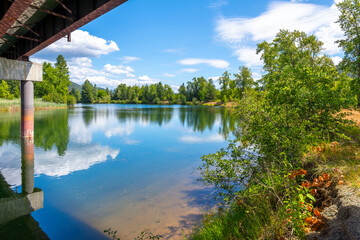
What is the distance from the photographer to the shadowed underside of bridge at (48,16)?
8.23m

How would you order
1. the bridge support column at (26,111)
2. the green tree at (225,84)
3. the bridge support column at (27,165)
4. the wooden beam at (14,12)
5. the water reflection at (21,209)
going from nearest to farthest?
the water reflection at (21,209)
the wooden beam at (14,12)
the bridge support column at (27,165)
the bridge support column at (26,111)
the green tree at (225,84)

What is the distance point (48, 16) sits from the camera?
13.0 meters

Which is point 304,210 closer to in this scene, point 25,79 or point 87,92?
point 25,79

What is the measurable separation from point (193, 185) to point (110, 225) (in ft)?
14.5

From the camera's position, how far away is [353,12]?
931 inches

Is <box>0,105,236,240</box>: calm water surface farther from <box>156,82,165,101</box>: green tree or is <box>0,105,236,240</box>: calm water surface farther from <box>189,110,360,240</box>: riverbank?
<box>156,82,165,101</box>: green tree

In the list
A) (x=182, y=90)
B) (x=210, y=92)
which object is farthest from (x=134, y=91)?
(x=210, y=92)

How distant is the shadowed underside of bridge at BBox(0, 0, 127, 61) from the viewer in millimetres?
8227

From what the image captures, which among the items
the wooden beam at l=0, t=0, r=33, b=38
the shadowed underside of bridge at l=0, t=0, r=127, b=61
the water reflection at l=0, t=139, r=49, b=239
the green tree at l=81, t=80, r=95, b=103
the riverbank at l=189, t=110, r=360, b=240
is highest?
the green tree at l=81, t=80, r=95, b=103

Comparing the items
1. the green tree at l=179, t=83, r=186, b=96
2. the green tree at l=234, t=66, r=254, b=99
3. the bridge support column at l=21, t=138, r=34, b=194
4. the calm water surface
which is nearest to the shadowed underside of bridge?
the bridge support column at l=21, t=138, r=34, b=194

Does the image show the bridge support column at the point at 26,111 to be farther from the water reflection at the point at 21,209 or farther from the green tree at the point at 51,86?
the green tree at the point at 51,86

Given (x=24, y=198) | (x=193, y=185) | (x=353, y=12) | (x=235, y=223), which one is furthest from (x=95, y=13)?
(x=353, y=12)

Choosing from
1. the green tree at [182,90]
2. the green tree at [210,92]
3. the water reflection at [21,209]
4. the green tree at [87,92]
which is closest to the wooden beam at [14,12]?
the water reflection at [21,209]

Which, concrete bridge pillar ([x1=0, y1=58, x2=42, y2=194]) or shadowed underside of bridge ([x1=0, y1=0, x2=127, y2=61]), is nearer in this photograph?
shadowed underside of bridge ([x1=0, y1=0, x2=127, y2=61])
